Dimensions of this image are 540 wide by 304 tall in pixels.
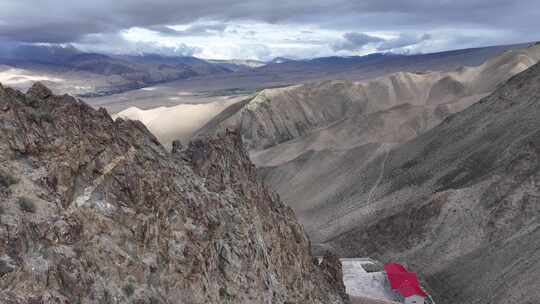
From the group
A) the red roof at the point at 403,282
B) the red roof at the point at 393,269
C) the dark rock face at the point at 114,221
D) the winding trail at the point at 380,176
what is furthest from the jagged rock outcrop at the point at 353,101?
the dark rock face at the point at 114,221

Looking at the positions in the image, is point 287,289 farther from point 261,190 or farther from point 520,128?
point 520,128

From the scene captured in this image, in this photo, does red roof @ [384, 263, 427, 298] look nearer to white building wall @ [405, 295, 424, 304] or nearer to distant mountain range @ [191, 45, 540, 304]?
white building wall @ [405, 295, 424, 304]

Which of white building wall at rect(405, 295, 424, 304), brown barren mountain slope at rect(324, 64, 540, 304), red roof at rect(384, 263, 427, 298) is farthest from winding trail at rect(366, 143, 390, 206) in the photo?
white building wall at rect(405, 295, 424, 304)

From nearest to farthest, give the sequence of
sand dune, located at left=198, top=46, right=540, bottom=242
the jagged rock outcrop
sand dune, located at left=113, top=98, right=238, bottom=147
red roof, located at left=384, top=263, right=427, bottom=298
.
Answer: red roof, located at left=384, top=263, right=427, bottom=298 → sand dune, located at left=198, top=46, right=540, bottom=242 → the jagged rock outcrop → sand dune, located at left=113, top=98, right=238, bottom=147

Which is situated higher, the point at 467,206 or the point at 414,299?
the point at 467,206

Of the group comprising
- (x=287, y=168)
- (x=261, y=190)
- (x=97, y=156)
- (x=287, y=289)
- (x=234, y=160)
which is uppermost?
(x=97, y=156)

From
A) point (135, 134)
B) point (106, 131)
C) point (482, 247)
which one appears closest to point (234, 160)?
point (135, 134)

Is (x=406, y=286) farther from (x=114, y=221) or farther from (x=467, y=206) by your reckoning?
(x=114, y=221)

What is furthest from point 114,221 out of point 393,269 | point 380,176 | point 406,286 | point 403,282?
point 380,176
